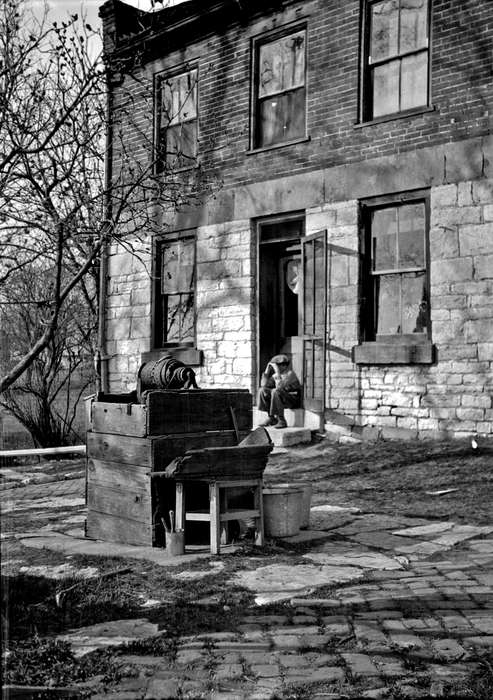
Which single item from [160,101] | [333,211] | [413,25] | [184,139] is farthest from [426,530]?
[160,101]

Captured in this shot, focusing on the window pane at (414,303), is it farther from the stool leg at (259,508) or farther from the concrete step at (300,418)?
the stool leg at (259,508)

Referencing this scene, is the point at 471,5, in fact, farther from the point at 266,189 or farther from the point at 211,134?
the point at 211,134

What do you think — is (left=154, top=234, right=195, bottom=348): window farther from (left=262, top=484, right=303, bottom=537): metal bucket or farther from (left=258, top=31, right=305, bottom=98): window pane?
(left=262, top=484, right=303, bottom=537): metal bucket

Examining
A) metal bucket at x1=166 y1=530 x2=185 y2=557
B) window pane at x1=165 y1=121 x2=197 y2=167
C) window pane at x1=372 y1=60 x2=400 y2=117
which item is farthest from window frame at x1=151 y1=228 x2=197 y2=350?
metal bucket at x1=166 y1=530 x2=185 y2=557

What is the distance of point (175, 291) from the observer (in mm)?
14617

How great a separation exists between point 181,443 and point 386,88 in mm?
7442

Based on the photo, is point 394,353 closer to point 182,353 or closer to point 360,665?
point 182,353

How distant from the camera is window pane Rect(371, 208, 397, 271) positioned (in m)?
11.5

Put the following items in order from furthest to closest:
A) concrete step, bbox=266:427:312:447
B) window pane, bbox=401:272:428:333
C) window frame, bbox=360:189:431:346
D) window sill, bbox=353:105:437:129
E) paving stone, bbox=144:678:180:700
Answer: concrete step, bbox=266:427:312:447 < window frame, bbox=360:189:431:346 < window pane, bbox=401:272:428:333 < window sill, bbox=353:105:437:129 < paving stone, bbox=144:678:180:700

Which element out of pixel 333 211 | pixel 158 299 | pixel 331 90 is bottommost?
pixel 158 299

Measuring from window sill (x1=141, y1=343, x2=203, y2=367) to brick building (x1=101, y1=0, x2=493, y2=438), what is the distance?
0.17 feet

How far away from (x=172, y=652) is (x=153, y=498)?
2.42 meters

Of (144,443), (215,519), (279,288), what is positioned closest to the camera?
(215,519)

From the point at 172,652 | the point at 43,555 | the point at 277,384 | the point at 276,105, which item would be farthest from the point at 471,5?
the point at 172,652
